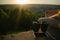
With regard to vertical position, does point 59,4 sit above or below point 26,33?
above

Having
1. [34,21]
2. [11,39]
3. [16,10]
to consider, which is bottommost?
[11,39]

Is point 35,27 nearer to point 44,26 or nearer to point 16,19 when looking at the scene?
point 44,26

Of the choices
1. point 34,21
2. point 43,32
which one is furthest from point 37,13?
point 43,32

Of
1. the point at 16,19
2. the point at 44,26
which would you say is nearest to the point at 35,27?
the point at 44,26

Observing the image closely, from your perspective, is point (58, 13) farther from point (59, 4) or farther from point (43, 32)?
point (43, 32)

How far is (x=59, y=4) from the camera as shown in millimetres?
1536

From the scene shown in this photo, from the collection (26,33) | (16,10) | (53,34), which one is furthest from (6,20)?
(53,34)

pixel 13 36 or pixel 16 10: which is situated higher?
pixel 16 10

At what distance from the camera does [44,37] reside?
1500mm

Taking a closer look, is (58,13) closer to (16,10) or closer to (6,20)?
(16,10)

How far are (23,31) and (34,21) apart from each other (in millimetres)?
166

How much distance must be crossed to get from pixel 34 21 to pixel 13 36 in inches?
11.3

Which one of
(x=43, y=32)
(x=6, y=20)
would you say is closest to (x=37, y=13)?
(x=43, y=32)

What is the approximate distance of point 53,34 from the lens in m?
1.49
